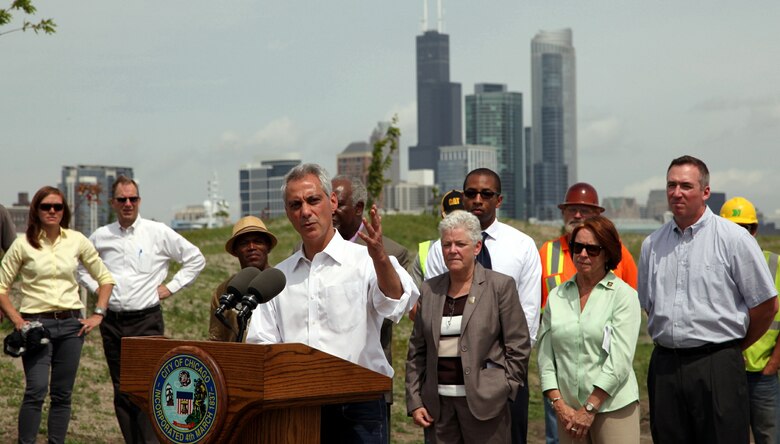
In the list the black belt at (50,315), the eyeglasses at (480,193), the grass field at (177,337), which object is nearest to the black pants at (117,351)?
the black belt at (50,315)

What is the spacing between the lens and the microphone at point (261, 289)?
4.21m

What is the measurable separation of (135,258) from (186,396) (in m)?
5.75

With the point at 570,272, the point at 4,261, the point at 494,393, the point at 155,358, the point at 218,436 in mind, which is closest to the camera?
the point at 218,436

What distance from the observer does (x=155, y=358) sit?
14.3 feet

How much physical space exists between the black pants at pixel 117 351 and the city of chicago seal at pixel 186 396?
536 centimetres

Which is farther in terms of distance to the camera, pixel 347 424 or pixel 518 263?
pixel 518 263

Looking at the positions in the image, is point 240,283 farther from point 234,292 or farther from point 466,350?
point 466,350

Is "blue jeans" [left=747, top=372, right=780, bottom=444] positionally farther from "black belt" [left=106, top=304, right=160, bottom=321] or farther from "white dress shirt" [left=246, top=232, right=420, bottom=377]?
"black belt" [left=106, top=304, right=160, bottom=321]

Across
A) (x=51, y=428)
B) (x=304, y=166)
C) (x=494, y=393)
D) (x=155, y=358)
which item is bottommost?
(x=51, y=428)

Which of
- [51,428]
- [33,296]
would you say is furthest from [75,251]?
[51,428]

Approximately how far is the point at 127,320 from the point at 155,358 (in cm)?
540

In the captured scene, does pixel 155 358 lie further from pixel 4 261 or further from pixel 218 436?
pixel 4 261

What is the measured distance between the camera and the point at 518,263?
7.49 meters

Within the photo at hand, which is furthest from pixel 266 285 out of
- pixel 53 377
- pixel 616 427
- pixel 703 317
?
pixel 53 377
